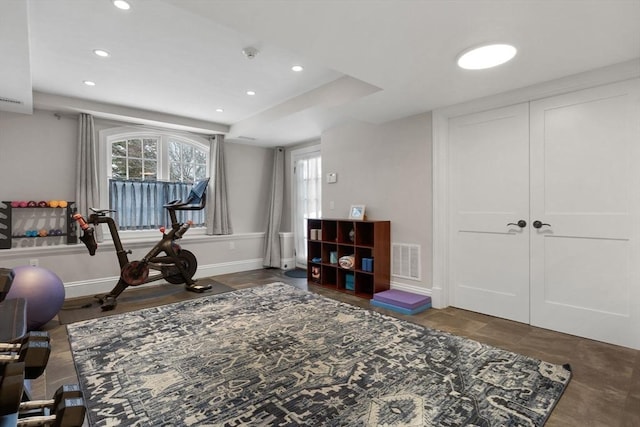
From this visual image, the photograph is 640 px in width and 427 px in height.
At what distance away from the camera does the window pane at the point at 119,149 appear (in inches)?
181

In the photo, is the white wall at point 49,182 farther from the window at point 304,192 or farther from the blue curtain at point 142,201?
the window at point 304,192

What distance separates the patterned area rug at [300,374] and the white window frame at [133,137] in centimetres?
184

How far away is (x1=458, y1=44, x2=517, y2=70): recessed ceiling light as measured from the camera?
2324mm

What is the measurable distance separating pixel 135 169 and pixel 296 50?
3.59 metres

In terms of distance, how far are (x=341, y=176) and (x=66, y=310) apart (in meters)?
3.83

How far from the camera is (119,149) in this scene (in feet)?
15.3

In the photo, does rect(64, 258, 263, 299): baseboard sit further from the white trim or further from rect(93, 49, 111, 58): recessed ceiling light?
the white trim

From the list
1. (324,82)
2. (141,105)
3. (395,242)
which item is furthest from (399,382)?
(141,105)

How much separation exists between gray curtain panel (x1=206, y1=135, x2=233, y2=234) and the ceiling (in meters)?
1.17

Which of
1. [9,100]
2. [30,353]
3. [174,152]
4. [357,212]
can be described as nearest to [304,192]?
[357,212]

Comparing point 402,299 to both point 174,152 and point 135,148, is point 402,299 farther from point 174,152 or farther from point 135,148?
point 135,148

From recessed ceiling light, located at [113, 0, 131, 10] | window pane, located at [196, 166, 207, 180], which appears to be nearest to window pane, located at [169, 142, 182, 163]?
window pane, located at [196, 166, 207, 180]

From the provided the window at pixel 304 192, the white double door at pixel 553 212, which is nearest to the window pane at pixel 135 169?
the window at pixel 304 192

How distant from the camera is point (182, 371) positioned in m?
2.21
